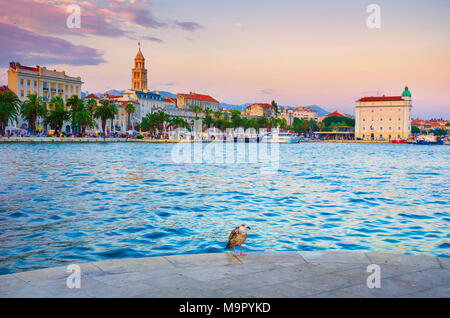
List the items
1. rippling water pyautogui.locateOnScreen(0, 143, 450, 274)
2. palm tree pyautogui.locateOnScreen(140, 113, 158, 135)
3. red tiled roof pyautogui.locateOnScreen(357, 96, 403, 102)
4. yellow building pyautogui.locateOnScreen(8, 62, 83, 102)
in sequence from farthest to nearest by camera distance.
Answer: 1. red tiled roof pyautogui.locateOnScreen(357, 96, 403, 102)
2. palm tree pyautogui.locateOnScreen(140, 113, 158, 135)
3. yellow building pyautogui.locateOnScreen(8, 62, 83, 102)
4. rippling water pyautogui.locateOnScreen(0, 143, 450, 274)

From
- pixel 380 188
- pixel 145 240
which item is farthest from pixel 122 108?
pixel 145 240

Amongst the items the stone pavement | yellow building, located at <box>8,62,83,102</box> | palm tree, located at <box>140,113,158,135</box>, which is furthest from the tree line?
the stone pavement

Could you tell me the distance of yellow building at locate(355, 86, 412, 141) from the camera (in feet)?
578

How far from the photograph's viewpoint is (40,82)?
11400 cm

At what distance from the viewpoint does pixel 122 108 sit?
141000mm

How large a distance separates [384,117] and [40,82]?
446ft

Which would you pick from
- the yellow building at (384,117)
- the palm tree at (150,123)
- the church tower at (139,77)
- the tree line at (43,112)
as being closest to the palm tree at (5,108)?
the tree line at (43,112)

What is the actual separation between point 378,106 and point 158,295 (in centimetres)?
18899

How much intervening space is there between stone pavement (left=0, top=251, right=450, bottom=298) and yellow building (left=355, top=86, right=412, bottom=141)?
184m

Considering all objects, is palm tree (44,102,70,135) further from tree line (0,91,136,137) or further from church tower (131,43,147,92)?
church tower (131,43,147,92)

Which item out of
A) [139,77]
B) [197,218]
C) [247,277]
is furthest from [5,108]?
[139,77]

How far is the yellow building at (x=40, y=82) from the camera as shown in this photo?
10794cm

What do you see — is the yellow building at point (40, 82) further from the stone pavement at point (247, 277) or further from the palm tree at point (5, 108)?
the stone pavement at point (247, 277)

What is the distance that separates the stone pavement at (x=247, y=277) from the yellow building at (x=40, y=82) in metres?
115
